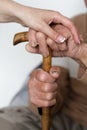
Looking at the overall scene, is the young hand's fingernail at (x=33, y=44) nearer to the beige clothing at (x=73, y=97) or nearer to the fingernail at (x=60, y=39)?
the fingernail at (x=60, y=39)

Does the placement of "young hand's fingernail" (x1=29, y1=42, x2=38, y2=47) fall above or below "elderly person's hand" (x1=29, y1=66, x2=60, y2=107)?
above

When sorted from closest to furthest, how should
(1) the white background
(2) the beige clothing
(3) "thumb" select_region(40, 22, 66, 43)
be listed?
(3) "thumb" select_region(40, 22, 66, 43) → (2) the beige clothing → (1) the white background

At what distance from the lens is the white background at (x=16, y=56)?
162 cm

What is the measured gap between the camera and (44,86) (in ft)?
3.28

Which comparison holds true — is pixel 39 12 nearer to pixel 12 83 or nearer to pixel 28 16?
pixel 28 16

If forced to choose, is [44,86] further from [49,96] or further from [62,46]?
[62,46]

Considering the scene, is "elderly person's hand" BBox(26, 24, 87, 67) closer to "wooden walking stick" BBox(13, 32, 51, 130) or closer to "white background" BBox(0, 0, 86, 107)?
"wooden walking stick" BBox(13, 32, 51, 130)

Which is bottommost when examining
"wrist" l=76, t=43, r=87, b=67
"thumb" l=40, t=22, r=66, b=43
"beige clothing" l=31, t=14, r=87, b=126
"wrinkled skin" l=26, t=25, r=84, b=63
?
"beige clothing" l=31, t=14, r=87, b=126

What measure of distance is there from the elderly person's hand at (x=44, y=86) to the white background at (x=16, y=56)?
575 mm

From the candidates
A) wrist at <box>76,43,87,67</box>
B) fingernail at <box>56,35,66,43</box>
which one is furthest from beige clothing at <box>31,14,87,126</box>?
fingernail at <box>56,35,66,43</box>

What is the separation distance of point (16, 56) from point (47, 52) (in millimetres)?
730

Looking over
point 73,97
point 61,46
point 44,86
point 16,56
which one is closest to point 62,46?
point 61,46

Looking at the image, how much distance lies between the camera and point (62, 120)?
1.23 metres

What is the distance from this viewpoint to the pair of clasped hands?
3.06 feet
